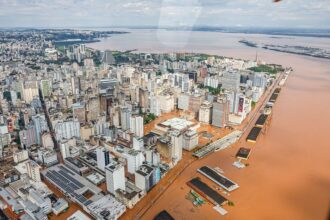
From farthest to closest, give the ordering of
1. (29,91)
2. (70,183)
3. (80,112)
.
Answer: (29,91) → (80,112) → (70,183)

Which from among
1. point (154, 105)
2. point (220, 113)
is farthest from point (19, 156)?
point (220, 113)

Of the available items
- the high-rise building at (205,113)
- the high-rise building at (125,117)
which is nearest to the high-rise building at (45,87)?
the high-rise building at (125,117)

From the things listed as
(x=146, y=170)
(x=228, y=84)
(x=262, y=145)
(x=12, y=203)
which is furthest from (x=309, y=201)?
(x=228, y=84)

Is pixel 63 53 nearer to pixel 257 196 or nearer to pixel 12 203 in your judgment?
pixel 12 203

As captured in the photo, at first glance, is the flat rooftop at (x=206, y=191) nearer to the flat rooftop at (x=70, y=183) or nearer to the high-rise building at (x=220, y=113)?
the flat rooftop at (x=70, y=183)

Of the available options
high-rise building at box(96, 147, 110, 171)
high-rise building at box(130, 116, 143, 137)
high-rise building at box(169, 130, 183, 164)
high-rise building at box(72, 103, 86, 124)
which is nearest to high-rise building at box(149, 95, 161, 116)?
high-rise building at box(130, 116, 143, 137)

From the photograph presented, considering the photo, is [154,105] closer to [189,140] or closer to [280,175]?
[189,140]

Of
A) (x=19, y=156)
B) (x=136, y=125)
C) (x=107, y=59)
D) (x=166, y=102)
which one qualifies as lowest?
(x=19, y=156)
